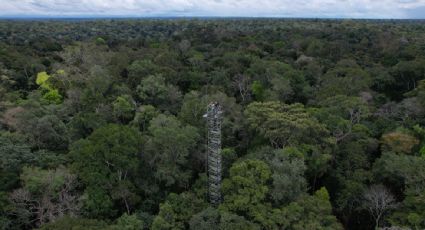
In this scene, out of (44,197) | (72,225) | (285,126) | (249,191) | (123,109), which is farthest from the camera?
(123,109)

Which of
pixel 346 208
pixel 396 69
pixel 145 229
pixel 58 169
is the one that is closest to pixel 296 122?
pixel 346 208

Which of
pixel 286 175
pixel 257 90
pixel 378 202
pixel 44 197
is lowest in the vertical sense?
pixel 378 202

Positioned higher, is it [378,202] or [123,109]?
[123,109]

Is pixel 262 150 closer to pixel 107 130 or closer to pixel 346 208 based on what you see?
pixel 346 208

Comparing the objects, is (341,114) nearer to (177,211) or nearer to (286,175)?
(286,175)

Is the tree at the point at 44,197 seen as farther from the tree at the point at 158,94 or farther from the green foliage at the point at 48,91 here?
the green foliage at the point at 48,91

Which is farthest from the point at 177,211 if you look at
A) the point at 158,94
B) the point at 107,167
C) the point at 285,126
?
the point at 158,94
